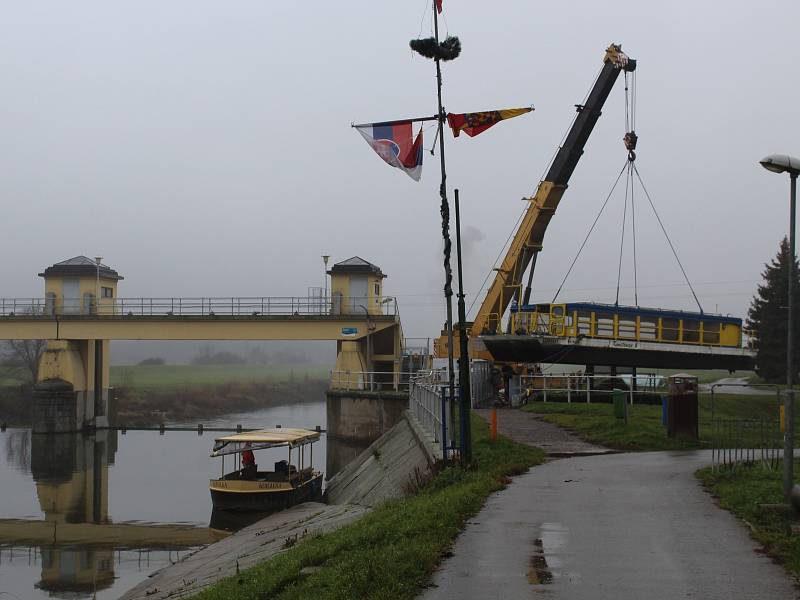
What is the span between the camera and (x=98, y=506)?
30.9m

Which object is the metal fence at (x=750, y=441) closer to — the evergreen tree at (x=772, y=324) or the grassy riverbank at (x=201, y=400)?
the evergreen tree at (x=772, y=324)

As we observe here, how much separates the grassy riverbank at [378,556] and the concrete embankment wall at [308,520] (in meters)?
2.24

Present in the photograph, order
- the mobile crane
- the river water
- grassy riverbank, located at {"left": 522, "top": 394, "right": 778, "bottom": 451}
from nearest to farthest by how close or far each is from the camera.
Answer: the river water < grassy riverbank, located at {"left": 522, "top": 394, "right": 778, "bottom": 451} < the mobile crane

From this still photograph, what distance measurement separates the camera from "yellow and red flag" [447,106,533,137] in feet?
59.8

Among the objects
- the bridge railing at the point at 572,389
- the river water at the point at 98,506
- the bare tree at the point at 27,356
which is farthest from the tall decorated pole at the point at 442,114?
the bare tree at the point at 27,356

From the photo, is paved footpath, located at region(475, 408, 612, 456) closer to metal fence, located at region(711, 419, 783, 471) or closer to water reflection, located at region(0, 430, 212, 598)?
metal fence, located at region(711, 419, 783, 471)

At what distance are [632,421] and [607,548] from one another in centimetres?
1464

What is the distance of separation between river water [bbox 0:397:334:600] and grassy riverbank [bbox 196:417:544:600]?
832 cm

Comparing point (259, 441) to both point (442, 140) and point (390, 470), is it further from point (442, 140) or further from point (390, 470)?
point (442, 140)

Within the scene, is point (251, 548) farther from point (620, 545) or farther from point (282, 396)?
point (282, 396)

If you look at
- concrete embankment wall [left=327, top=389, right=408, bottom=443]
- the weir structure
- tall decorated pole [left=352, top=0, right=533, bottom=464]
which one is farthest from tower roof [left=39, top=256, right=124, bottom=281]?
tall decorated pole [left=352, top=0, right=533, bottom=464]

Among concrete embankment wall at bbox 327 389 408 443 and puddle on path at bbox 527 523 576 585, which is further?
concrete embankment wall at bbox 327 389 408 443

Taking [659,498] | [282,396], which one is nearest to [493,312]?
[659,498]

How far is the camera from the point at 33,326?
49.6m
